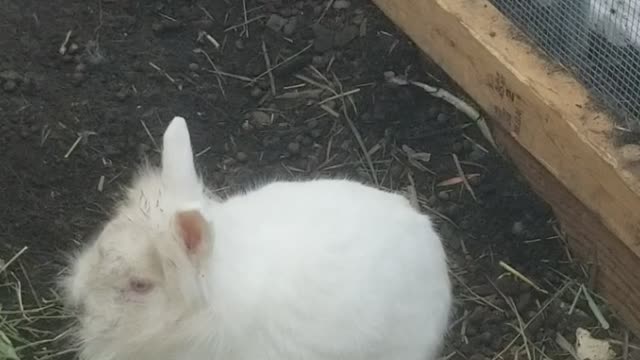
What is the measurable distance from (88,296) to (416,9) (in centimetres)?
127

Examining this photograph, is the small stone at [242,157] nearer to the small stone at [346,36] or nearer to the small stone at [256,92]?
the small stone at [256,92]

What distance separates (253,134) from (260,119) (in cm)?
6

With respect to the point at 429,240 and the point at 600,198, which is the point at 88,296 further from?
the point at 600,198

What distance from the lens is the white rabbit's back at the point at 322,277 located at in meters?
2.90

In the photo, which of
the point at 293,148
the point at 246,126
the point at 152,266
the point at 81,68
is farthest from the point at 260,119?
the point at 152,266

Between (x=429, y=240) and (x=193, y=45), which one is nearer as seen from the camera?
(x=429, y=240)

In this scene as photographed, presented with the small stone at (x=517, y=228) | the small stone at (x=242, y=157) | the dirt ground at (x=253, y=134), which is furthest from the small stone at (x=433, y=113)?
the small stone at (x=242, y=157)

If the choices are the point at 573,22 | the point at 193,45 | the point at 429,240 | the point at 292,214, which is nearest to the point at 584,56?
the point at 573,22

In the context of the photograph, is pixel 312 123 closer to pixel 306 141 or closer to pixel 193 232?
pixel 306 141

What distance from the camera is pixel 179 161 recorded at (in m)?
2.93

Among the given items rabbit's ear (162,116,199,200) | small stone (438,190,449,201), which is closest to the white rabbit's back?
rabbit's ear (162,116,199,200)

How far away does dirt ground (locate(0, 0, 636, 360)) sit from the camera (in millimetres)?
3576

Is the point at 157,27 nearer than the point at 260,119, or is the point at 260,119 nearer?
the point at 260,119

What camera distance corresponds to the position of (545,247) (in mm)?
3662
